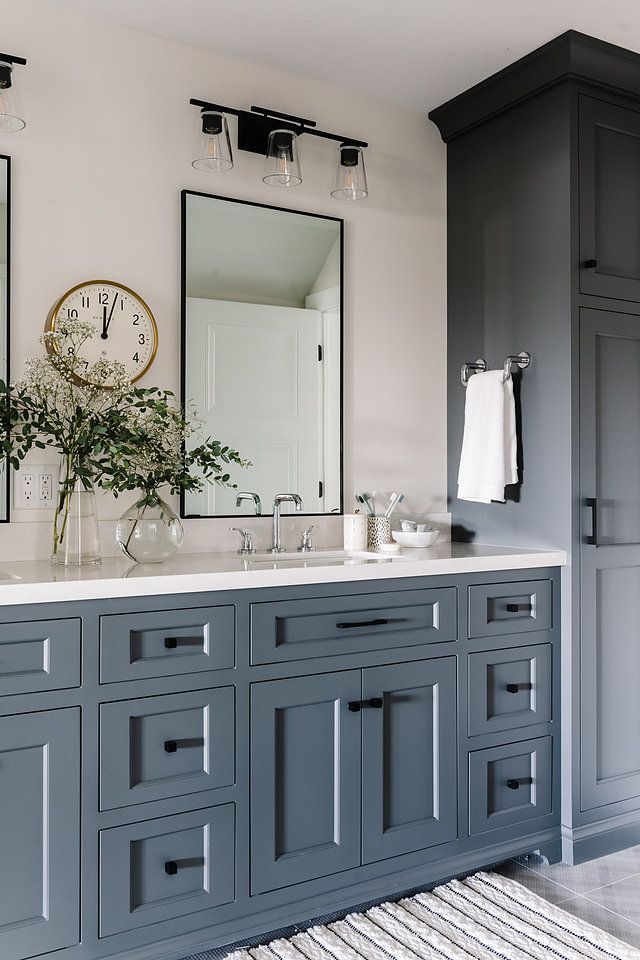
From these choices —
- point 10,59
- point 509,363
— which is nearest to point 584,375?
point 509,363

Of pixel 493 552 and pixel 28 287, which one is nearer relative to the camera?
pixel 28 287

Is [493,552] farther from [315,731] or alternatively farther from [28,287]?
[28,287]

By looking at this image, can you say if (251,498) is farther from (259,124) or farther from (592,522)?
(259,124)

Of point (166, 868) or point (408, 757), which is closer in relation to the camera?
point (166, 868)

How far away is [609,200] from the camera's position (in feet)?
8.61

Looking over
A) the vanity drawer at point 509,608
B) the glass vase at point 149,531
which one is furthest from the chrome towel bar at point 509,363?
the glass vase at point 149,531

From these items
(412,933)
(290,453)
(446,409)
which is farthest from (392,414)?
(412,933)

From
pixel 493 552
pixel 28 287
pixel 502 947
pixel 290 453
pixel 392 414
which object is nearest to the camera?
pixel 502 947

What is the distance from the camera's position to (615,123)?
2.62 metres

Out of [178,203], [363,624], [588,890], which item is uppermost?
[178,203]

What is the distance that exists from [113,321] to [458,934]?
1.92 meters

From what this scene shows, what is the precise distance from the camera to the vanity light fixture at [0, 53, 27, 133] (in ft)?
7.00

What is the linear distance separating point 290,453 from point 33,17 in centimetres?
147

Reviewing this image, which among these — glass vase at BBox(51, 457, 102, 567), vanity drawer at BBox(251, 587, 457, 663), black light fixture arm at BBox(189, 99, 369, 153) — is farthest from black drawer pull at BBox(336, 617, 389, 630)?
black light fixture arm at BBox(189, 99, 369, 153)
